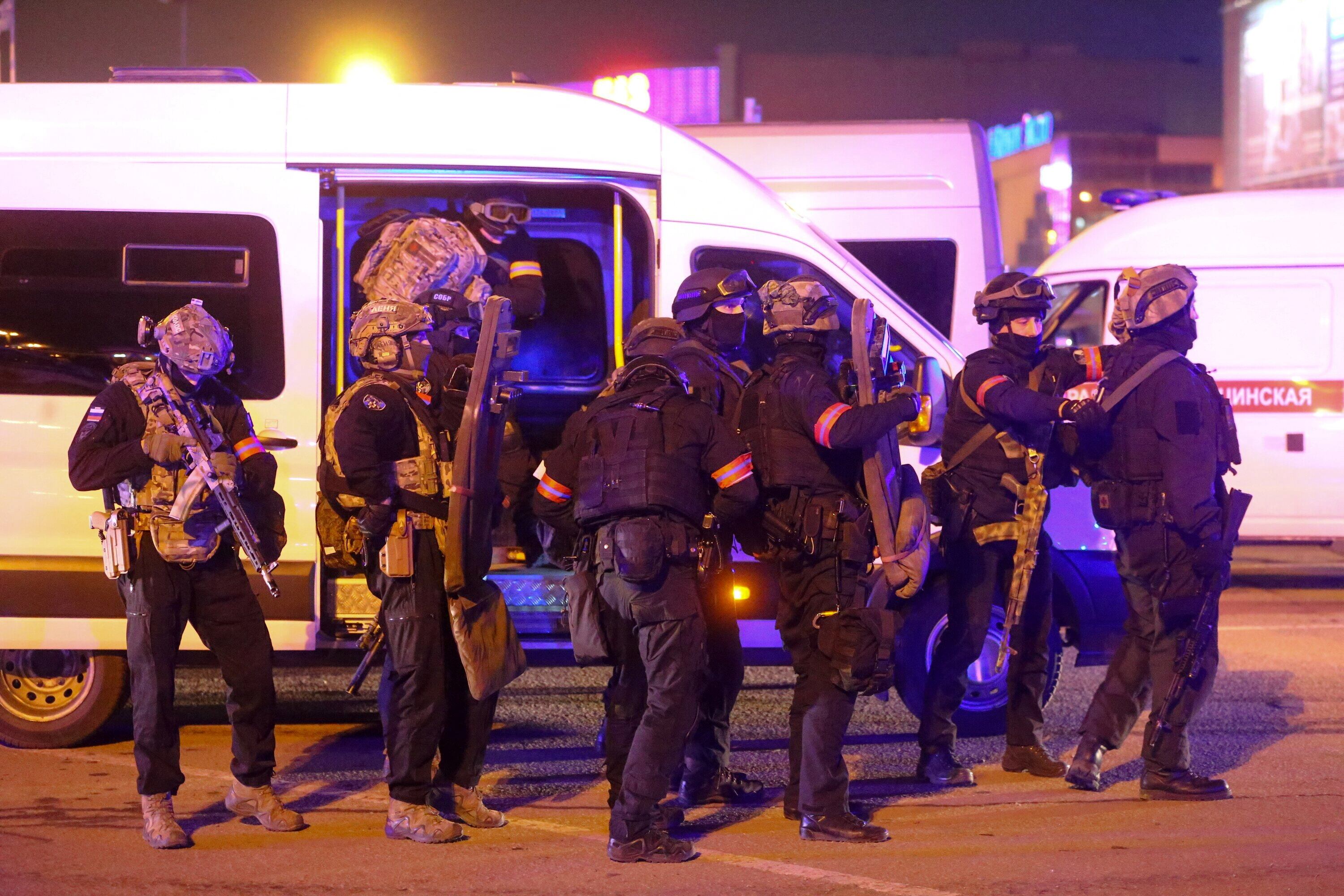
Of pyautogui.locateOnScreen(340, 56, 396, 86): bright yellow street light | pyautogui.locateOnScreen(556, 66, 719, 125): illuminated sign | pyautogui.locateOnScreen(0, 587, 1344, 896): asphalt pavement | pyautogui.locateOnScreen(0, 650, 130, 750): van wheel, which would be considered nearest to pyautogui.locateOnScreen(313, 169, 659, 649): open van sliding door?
pyautogui.locateOnScreen(0, 587, 1344, 896): asphalt pavement

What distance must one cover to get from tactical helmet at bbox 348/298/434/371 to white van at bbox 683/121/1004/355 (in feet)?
14.7

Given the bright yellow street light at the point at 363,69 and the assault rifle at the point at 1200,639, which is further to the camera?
the bright yellow street light at the point at 363,69

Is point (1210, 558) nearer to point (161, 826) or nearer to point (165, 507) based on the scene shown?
point (165, 507)

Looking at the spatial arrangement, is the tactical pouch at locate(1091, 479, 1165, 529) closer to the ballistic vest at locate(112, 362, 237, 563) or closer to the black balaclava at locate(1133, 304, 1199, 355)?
the black balaclava at locate(1133, 304, 1199, 355)

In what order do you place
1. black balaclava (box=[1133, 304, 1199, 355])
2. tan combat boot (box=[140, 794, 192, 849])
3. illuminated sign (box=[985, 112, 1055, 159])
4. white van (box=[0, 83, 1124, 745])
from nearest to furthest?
tan combat boot (box=[140, 794, 192, 849]) < black balaclava (box=[1133, 304, 1199, 355]) < white van (box=[0, 83, 1124, 745]) < illuminated sign (box=[985, 112, 1055, 159])

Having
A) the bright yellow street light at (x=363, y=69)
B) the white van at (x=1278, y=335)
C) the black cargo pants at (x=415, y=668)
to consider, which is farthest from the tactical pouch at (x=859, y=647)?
the bright yellow street light at (x=363, y=69)

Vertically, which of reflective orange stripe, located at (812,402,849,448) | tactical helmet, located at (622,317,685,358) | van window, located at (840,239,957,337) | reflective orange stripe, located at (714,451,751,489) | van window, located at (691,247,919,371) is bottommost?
reflective orange stripe, located at (714,451,751,489)

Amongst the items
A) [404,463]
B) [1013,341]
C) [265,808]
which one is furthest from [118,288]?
[1013,341]

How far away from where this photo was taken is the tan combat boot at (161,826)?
195 inches

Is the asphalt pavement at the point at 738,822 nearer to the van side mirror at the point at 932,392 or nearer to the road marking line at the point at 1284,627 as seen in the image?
the van side mirror at the point at 932,392

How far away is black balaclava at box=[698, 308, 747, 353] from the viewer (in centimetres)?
546

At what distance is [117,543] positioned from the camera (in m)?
4.92

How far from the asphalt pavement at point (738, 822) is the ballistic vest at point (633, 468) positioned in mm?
1187

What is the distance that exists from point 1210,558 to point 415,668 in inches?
116
